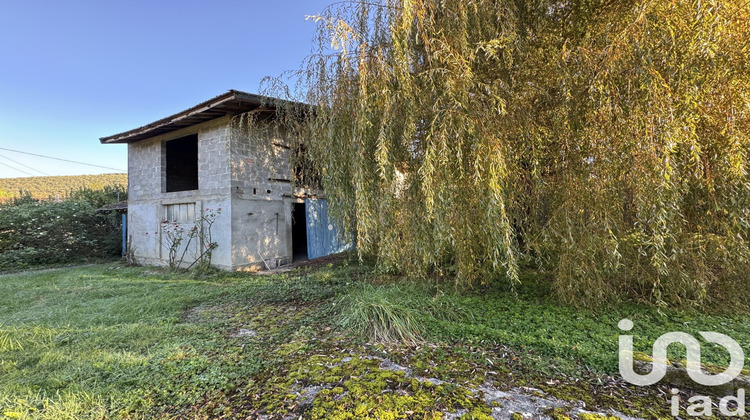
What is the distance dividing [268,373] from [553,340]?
2.59m

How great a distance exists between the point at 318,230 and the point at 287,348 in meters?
5.69

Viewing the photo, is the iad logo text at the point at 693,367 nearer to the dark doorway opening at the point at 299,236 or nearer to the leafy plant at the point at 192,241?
the leafy plant at the point at 192,241

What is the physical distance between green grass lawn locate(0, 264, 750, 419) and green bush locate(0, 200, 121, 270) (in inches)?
256

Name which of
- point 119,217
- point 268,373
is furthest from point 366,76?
point 119,217

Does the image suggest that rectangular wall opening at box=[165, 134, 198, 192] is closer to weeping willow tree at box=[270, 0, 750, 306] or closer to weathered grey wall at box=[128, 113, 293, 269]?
weathered grey wall at box=[128, 113, 293, 269]

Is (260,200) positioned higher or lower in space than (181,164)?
lower

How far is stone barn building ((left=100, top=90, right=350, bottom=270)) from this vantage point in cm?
706

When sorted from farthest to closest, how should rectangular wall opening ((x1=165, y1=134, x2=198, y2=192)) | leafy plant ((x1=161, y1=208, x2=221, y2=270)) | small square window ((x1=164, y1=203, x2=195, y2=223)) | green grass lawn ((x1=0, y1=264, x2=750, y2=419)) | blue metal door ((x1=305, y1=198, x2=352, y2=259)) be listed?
rectangular wall opening ((x1=165, y1=134, x2=198, y2=192)), blue metal door ((x1=305, y1=198, x2=352, y2=259)), small square window ((x1=164, y1=203, x2=195, y2=223)), leafy plant ((x1=161, y1=208, x2=221, y2=270)), green grass lawn ((x1=0, y1=264, x2=750, y2=419))

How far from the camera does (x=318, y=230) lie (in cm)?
857

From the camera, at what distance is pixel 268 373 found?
2.50 metres

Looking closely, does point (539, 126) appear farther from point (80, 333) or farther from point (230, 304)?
point (80, 333)

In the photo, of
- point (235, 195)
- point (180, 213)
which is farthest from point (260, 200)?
point (180, 213)

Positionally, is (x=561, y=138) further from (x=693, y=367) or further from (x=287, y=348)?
(x=287, y=348)

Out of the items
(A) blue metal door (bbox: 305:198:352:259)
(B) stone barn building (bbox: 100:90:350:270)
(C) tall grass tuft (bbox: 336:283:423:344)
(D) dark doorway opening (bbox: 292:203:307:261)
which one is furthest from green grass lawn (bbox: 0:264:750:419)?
(D) dark doorway opening (bbox: 292:203:307:261)
